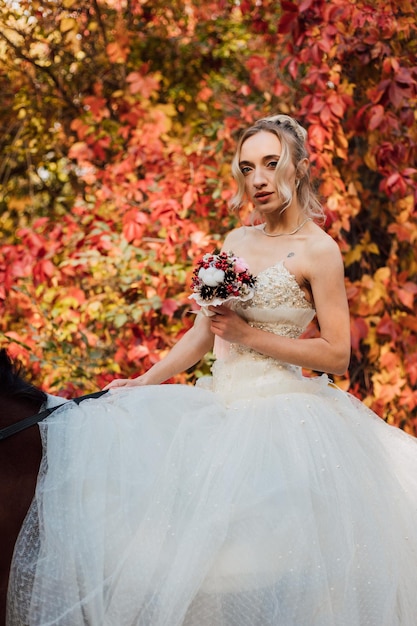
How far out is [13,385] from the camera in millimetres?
2211

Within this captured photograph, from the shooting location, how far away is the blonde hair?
2.68m

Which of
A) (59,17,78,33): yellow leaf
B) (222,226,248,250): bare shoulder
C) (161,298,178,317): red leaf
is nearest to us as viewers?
(222,226,248,250): bare shoulder

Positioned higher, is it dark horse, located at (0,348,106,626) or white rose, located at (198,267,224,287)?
white rose, located at (198,267,224,287)

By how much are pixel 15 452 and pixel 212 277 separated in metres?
0.77

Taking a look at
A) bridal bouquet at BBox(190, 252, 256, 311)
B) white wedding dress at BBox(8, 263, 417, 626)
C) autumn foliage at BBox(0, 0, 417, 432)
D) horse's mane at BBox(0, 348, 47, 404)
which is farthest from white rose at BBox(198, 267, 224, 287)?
autumn foliage at BBox(0, 0, 417, 432)

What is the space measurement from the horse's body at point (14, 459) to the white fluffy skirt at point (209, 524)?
33 millimetres

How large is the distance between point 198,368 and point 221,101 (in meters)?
2.00

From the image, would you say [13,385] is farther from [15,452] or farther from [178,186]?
[178,186]

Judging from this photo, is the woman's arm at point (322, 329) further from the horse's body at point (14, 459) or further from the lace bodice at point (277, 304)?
the horse's body at point (14, 459)

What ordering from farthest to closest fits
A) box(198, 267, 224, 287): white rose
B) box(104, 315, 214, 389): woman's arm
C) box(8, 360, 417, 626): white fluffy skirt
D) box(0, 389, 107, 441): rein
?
1. box(104, 315, 214, 389): woman's arm
2. box(198, 267, 224, 287): white rose
3. box(0, 389, 107, 441): rein
4. box(8, 360, 417, 626): white fluffy skirt

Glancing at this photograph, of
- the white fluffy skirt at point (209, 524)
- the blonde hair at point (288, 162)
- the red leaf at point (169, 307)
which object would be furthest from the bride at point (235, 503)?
the red leaf at point (169, 307)

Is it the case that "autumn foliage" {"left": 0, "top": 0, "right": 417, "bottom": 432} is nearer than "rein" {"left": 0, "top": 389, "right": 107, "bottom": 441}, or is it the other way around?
"rein" {"left": 0, "top": 389, "right": 107, "bottom": 441}

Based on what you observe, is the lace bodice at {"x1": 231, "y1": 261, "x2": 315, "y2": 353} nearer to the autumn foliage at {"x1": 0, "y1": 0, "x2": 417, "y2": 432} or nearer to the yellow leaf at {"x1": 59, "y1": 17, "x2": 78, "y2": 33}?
the autumn foliage at {"x1": 0, "y1": 0, "x2": 417, "y2": 432}

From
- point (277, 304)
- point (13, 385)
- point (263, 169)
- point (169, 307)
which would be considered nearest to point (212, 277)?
point (277, 304)
